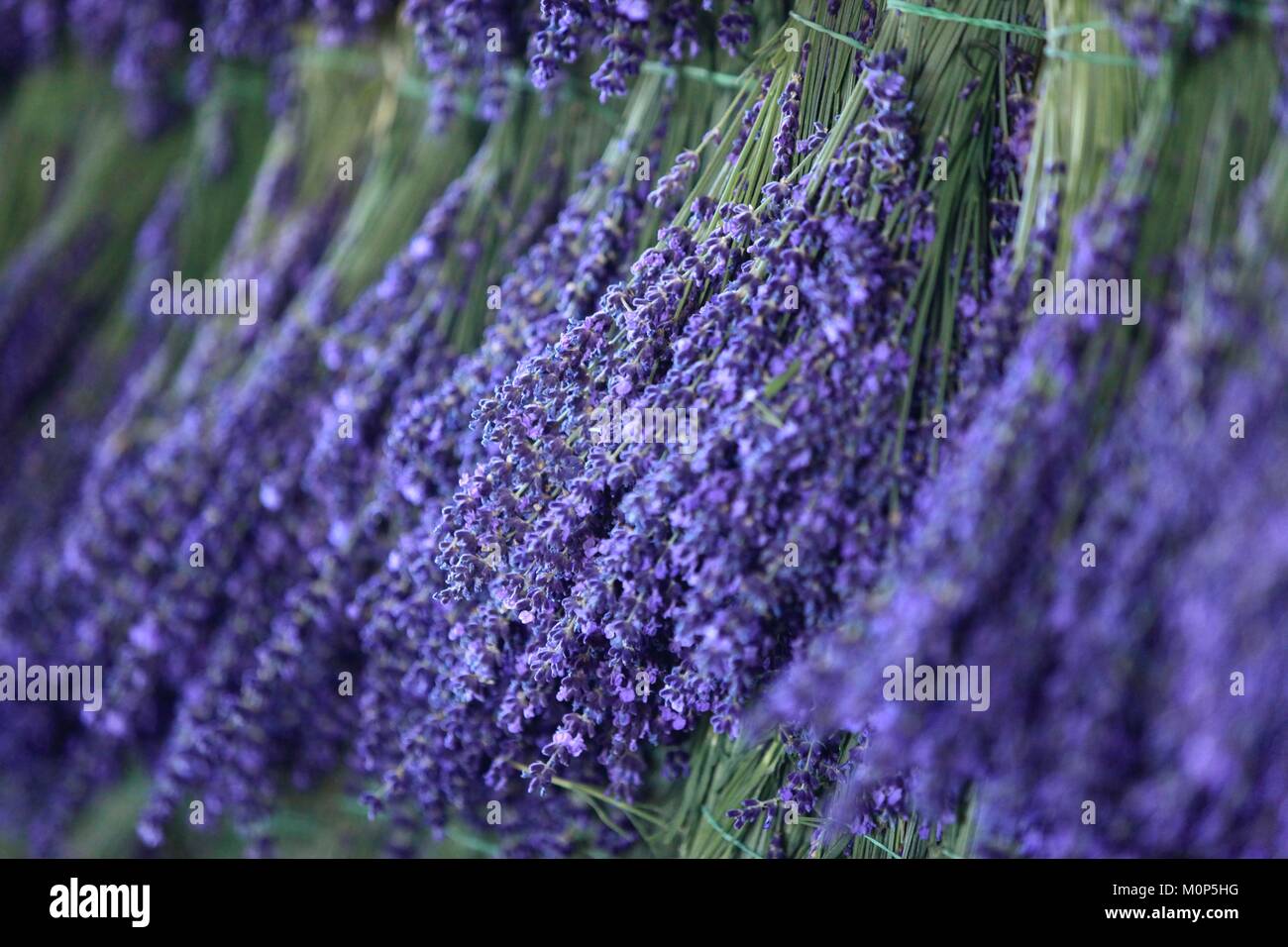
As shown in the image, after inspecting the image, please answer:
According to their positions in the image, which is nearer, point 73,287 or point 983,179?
point 983,179

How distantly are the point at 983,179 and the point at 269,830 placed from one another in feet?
4.11

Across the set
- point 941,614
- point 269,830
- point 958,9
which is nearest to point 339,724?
point 269,830

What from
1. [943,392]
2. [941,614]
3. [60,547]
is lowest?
[60,547]

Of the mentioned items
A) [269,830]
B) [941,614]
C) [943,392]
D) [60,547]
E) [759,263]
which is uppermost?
[759,263]

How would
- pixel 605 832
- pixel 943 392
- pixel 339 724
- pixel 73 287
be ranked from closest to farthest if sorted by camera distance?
pixel 943 392
pixel 605 832
pixel 339 724
pixel 73 287

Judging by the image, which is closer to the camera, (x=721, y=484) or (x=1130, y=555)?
(x=1130, y=555)

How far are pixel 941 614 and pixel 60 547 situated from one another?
1.43 meters

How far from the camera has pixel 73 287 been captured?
1.80 m

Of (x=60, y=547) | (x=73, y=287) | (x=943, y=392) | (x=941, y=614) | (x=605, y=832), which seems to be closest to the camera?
(x=941, y=614)

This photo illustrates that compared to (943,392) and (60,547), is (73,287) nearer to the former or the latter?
(60,547)
